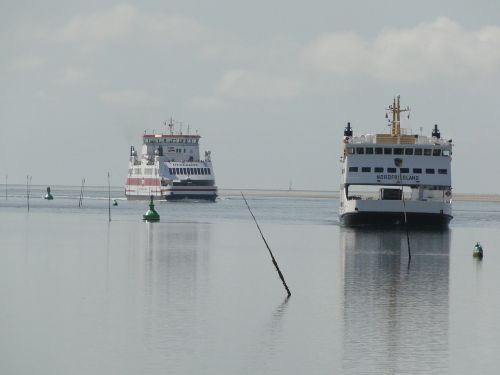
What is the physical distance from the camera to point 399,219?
332 ft

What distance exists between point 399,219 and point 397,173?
12.2ft

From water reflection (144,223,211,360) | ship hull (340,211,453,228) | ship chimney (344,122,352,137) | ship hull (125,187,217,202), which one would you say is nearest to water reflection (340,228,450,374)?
water reflection (144,223,211,360)

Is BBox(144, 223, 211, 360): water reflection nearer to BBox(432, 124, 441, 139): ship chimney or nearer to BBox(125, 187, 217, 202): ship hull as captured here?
BBox(432, 124, 441, 139): ship chimney

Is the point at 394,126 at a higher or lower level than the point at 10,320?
higher

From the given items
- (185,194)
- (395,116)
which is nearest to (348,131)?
(395,116)

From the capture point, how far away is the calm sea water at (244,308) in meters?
36.4

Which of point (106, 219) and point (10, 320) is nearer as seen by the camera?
point (10, 320)

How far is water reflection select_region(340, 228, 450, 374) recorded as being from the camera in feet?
121

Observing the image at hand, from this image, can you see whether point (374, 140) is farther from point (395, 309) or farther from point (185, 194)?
point (185, 194)

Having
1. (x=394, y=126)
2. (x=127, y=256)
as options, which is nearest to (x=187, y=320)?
(x=127, y=256)

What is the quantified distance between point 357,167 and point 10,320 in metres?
61.3

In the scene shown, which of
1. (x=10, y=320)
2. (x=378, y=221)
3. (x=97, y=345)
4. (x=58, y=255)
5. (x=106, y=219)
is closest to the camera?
(x=97, y=345)

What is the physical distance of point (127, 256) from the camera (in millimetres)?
75688

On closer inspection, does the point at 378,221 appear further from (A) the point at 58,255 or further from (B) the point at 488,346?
(B) the point at 488,346
